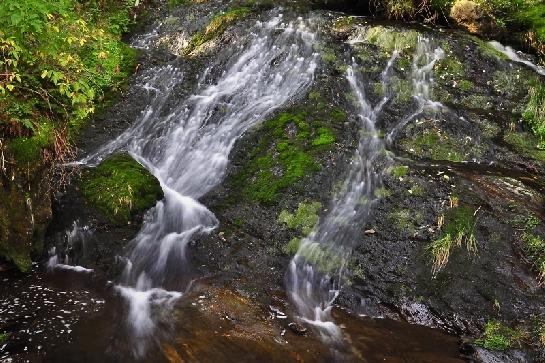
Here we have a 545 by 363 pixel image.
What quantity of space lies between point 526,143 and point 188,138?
6.88 m

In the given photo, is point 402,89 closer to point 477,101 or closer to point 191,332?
point 477,101

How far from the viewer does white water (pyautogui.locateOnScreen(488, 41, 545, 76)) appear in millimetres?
10469

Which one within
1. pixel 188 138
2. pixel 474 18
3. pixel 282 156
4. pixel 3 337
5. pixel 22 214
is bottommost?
pixel 3 337

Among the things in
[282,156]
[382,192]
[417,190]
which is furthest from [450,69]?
[282,156]

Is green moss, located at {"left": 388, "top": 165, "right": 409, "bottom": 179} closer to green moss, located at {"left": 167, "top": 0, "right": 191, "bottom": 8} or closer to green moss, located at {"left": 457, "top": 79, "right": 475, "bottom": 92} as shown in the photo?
green moss, located at {"left": 457, "top": 79, "right": 475, "bottom": 92}

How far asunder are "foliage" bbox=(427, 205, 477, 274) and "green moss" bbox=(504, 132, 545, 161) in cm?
239

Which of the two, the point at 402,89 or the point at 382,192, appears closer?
the point at 382,192

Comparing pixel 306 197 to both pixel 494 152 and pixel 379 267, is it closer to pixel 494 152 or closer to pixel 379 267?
pixel 379 267

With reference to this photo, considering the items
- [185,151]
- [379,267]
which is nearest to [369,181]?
[379,267]

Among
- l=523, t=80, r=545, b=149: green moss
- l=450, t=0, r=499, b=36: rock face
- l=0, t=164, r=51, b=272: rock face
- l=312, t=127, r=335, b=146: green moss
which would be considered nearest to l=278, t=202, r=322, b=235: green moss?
l=312, t=127, r=335, b=146: green moss

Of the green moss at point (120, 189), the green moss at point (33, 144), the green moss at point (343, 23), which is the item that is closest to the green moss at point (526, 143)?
the green moss at point (343, 23)

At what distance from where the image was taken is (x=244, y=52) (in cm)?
1120

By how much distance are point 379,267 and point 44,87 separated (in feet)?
20.1

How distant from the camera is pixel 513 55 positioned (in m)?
11.0
